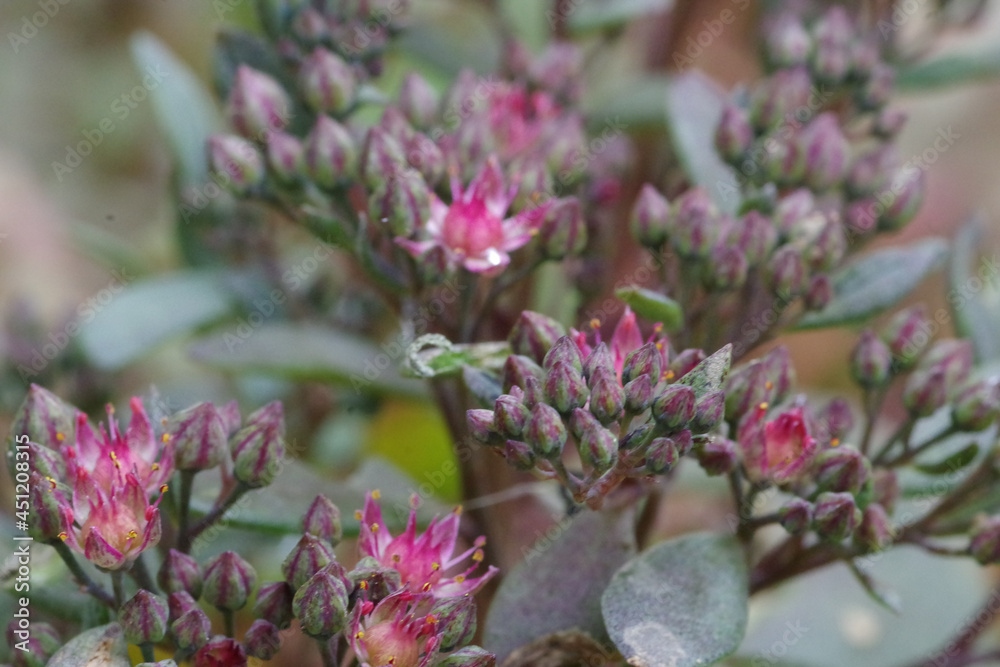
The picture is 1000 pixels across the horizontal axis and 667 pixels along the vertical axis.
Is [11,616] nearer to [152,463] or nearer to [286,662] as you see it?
[152,463]

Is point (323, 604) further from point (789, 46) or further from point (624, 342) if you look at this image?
point (789, 46)

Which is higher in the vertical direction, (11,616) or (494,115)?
(494,115)

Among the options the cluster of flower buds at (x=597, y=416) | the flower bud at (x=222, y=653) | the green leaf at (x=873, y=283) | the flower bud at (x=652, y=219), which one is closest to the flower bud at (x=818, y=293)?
the green leaf at (x=873, y=283)

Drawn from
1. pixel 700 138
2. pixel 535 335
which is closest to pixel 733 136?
pixel 700 138

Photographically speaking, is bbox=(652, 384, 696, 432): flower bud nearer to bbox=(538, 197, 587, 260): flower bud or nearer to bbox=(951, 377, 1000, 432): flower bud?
bbox=(538, 197, 587, 260): flower bud

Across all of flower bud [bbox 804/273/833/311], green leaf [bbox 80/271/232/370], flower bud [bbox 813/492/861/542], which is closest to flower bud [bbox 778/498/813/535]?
flower bud [bbox 813/492/861/542]

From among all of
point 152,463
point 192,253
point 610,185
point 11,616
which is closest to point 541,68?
point 610,185

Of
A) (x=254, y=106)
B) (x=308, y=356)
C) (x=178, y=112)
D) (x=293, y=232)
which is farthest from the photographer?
(x=293, y=232)

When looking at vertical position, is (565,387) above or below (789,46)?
below
